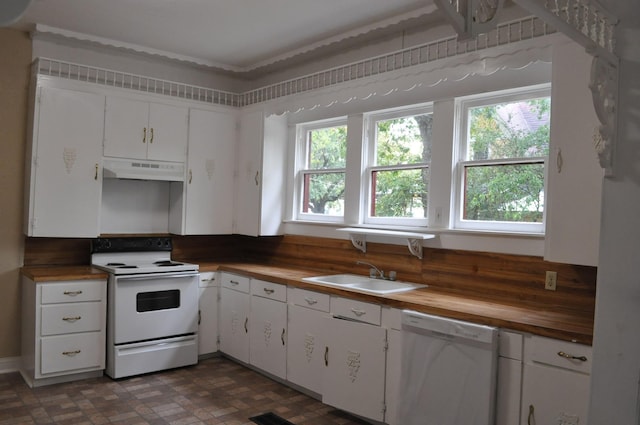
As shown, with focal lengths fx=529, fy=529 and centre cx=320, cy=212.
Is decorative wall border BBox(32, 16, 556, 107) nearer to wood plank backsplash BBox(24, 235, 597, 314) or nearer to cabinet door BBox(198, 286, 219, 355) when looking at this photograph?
wood plank backsplash BBox(24, 235, 597, 314)

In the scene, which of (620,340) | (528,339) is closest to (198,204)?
(528,339)

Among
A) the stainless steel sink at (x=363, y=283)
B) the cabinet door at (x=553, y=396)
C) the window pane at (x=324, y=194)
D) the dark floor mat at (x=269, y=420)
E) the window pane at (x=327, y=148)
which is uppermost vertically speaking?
the window pane at (x=327, y=148)

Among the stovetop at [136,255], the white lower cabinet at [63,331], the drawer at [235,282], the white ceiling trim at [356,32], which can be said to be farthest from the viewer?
the drawer at [235,282]

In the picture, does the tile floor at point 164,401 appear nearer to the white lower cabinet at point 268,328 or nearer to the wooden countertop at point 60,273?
the white lower cabinet at point 268,328

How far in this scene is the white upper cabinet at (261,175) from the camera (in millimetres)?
4898

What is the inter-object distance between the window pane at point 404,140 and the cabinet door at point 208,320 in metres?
1.90

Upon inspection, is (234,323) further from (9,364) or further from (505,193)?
(505,193)

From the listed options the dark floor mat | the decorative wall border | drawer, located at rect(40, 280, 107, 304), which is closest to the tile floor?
the dark floor mat

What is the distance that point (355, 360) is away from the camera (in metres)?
3.41

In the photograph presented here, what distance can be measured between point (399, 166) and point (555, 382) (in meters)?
2.04

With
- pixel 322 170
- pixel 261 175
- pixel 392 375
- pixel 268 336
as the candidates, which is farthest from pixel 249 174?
pixel 392 375

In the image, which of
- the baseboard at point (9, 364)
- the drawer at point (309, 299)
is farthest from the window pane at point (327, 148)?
the baseboard at point (9, 364)

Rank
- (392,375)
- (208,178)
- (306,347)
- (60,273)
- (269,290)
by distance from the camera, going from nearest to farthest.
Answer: (392,375) → (306,347) → (60,273) → (269,290) → (208,178)

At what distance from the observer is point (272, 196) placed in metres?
4.97
